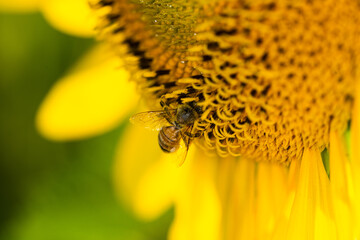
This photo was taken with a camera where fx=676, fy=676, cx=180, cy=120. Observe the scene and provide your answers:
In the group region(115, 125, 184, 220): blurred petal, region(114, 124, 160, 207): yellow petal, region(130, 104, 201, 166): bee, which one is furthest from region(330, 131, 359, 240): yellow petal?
region(114, 124, 160, 207): yellow petal

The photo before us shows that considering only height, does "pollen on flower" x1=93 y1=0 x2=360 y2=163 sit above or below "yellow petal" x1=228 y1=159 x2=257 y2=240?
above

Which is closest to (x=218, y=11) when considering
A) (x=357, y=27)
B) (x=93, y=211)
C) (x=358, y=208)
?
(x=357, y=27)

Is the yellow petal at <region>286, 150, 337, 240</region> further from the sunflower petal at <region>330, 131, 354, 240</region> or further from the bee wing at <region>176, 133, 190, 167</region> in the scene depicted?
the bee wing at <region>176, 133, 190, 167</region>

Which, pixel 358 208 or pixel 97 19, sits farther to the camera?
pixel 97 19

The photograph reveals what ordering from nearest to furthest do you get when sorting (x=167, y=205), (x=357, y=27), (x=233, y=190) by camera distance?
1. (x=357, y=27)
2. (x=233, y=190)
3. (x=167, y=205)

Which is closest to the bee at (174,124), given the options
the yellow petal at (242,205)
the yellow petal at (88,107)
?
the yellow petal at (242,205)

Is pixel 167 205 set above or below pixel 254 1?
below

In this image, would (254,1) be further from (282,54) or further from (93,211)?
(93,211)

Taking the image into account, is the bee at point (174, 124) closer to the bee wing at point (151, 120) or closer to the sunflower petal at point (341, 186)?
the bee wing at point (151, 120)
